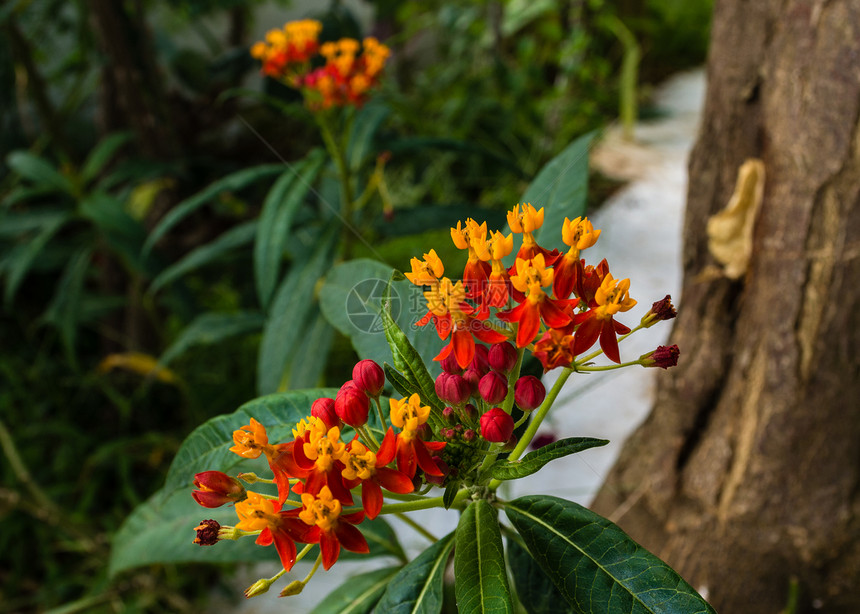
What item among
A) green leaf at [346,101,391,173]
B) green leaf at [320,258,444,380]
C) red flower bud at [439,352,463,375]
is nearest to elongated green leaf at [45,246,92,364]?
green leaf at [346,101,391,173]

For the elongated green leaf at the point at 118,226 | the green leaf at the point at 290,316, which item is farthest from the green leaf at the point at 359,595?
the elongated green leaf at the point at 118,226

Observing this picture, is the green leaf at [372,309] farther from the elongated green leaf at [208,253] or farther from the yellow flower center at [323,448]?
the elongated green leaf at [208,253]

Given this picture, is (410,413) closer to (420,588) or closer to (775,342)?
(420,588)

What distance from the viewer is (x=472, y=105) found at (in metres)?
2.96

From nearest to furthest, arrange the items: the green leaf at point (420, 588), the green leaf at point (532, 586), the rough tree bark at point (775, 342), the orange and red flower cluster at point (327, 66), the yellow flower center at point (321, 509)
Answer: the yellow flower center at point (321, 509), the green leaf at point (420, 588), the green leaf at point (532, 586), the rough tree bark at point (775, 342), the orange and red flower cluster at point (327, 66)

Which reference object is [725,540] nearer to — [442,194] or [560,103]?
[442,194]

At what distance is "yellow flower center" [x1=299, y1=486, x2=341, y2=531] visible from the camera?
1.35 ft

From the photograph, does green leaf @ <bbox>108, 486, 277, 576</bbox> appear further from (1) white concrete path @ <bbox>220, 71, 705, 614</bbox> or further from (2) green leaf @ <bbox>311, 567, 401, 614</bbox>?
(1) white concrete path @ <bbox>220, 71, 705, 614</bbox>

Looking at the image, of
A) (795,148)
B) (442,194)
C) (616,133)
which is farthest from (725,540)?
(616,133)

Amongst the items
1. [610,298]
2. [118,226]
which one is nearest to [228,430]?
[610,298]

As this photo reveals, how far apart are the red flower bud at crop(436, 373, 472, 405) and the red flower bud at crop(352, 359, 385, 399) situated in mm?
43

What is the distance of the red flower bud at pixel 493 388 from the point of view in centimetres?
47

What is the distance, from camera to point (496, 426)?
452 millimetres

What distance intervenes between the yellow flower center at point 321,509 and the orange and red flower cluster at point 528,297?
0.12 m
